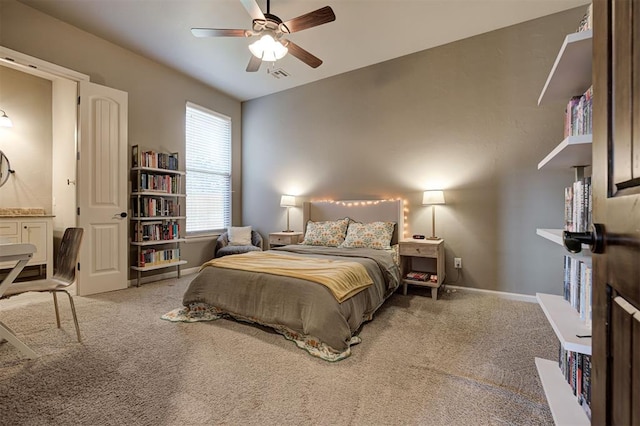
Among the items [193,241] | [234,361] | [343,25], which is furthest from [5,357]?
[343,25]

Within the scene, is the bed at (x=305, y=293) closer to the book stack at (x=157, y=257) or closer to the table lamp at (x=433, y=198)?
the table lamp at (x=433, y=198)

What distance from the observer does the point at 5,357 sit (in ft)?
6.57

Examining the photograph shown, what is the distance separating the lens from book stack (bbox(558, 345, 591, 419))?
1.22 m

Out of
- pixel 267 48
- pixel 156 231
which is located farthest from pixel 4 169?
pixel 267 48

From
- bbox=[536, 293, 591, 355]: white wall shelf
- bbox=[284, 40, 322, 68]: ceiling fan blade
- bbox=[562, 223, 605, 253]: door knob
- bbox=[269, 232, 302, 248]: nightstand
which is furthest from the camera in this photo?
bbox=[269, 232, 302, 248]: nightstand

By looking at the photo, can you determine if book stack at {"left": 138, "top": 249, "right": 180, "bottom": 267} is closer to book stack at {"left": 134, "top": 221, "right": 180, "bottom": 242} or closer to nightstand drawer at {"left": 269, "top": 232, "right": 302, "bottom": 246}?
book stack at {"left": 134, "top": 221, "right": 180, "bottom": 242}

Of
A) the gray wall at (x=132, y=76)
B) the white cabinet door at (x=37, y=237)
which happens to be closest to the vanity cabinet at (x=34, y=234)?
the white cabinet door at (x=37, y=237)

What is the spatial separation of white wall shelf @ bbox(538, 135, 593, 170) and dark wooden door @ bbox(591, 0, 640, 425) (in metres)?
0.66

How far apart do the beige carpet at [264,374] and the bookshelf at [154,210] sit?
1.27 metres

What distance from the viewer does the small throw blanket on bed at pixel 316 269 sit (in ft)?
7.43

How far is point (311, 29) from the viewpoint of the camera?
3404mm

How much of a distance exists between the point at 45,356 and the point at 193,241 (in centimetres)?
286

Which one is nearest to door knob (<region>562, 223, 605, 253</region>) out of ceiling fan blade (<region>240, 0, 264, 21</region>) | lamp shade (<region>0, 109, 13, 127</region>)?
ceiling fan blade (<region>240, 0, 264, 21</region>)

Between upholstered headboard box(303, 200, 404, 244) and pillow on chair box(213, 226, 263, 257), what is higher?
upholstered headboard box(303, 200, 404, 244)
